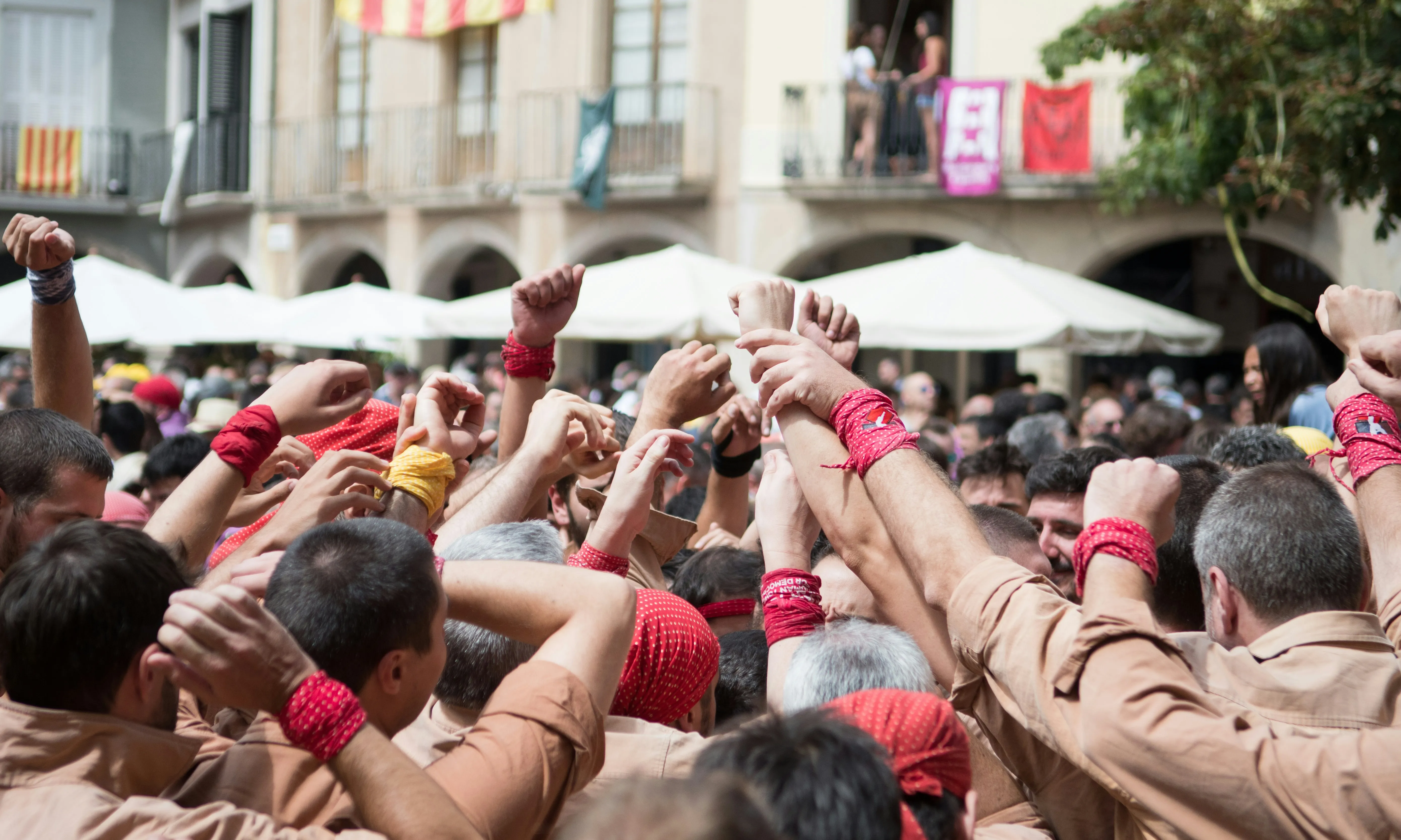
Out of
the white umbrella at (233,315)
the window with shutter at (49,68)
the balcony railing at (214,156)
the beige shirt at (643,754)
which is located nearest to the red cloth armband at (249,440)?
the beige shirt at (643,754)

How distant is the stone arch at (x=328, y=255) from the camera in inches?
814

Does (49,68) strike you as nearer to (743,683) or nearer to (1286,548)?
(743,683)

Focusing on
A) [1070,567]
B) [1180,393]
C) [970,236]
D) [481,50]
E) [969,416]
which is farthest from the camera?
[481,50]

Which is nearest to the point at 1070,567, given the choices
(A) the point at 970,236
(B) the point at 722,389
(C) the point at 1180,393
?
(B) the point at 722,389

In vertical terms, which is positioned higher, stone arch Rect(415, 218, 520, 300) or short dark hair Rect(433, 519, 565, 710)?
stone arch Rect(415, 218, 520, 300)

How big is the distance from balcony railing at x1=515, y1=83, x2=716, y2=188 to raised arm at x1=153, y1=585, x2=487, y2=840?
15.9 meters

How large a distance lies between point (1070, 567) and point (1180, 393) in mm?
10813

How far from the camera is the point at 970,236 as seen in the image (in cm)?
1614

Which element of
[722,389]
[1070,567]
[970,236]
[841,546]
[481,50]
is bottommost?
[1070,567]

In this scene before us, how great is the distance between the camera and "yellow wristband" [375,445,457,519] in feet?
9.64

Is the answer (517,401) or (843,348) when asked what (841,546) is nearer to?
(843,348)

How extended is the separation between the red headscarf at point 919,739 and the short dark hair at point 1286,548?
82 cm

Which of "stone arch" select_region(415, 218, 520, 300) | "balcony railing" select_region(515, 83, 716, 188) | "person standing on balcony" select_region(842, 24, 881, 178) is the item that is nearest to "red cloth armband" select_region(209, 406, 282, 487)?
"person standing on balcony" select_region(842, 24, 881, 178)

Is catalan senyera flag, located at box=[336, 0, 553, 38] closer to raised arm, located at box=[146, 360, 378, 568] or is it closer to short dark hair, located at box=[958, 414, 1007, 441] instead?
short dark hair, located at box=[958, 414, 1007, 441]
